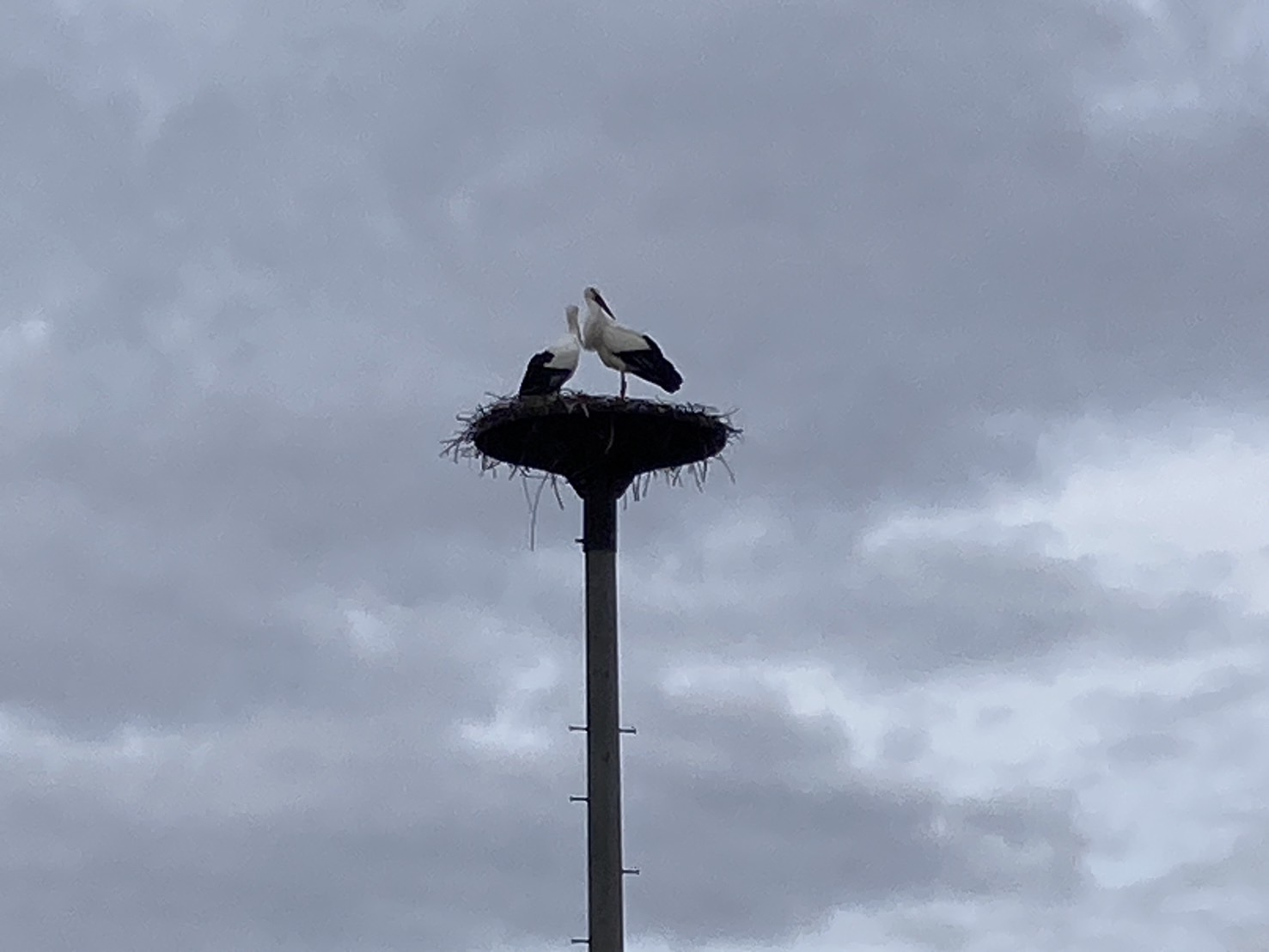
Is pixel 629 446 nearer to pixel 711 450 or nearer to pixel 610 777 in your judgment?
pixel 711 450

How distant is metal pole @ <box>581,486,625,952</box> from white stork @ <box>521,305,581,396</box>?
1.64 metres

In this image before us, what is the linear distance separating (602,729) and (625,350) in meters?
4.62

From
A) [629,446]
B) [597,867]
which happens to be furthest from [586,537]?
[597,867]

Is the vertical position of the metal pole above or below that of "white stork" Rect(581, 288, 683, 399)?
below

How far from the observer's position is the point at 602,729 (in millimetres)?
A: 34406

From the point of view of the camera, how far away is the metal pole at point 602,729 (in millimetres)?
33625

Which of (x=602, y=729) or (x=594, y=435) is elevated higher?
(x=594, y=435)

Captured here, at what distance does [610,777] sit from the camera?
112ft

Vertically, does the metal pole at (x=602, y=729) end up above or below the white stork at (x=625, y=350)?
below

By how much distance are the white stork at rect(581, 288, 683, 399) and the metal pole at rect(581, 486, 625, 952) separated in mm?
1448

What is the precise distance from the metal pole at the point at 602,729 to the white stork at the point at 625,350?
1.45 metres

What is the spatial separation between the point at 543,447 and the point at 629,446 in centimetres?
103

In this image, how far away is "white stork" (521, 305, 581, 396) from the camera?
3422cm

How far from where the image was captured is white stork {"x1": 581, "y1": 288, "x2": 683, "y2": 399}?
35.3m
